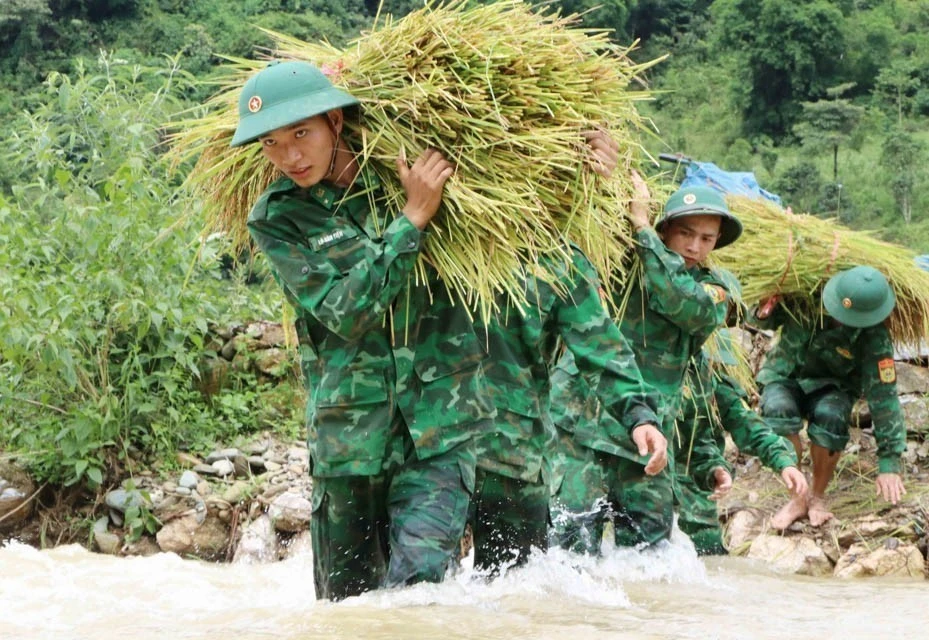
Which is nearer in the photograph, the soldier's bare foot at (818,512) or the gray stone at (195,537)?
the gray stone at (195,537)

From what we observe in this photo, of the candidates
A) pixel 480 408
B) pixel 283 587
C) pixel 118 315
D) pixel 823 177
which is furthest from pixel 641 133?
pixel 823 177

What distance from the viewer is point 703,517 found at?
18.0ft

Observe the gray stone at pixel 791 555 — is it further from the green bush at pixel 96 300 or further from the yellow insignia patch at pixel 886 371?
the green bush at pixel 96 300

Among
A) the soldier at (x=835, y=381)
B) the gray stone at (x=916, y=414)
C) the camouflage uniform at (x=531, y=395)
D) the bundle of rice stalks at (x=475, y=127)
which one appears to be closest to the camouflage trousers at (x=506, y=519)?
the camouflage uniform at (x=531, y=395)

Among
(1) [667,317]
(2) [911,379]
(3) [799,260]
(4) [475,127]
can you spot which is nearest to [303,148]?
(4) [475,127]

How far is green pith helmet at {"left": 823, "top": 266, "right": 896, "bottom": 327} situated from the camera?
619cm

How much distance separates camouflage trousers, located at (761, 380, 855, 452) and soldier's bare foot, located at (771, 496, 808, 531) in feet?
1.02

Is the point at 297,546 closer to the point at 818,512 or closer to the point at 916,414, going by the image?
the point at 818,512

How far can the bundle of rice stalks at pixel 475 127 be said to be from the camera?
343cm

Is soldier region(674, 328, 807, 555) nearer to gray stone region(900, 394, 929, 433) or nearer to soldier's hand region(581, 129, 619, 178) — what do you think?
soldier's hand region(581, 129, 619, 178)

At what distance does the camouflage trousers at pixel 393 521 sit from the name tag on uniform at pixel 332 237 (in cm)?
51

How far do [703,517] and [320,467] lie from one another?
2446mm

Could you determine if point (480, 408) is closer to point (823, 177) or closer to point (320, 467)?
point (320, 467)

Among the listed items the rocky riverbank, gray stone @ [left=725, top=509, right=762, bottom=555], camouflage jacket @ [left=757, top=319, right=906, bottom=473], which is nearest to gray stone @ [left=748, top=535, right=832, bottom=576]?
the rocky riverbank
